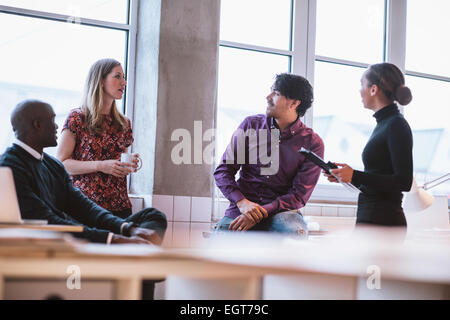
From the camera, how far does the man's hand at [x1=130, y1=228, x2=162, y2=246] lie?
227cm

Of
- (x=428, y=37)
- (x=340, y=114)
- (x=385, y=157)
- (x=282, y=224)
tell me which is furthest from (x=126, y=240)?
(x=428, y=37)

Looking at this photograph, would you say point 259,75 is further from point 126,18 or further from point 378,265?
point 378,265

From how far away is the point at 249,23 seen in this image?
4.11 meters

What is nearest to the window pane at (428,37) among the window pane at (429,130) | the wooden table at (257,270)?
the window pane at (429,130)

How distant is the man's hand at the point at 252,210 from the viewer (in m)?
2.63

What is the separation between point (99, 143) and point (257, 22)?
1798 mm

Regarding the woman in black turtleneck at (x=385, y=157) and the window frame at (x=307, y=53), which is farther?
the window frame at (x=307, y=53)

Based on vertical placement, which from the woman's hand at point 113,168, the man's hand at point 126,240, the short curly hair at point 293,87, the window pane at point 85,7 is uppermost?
the window pane at point 85,7

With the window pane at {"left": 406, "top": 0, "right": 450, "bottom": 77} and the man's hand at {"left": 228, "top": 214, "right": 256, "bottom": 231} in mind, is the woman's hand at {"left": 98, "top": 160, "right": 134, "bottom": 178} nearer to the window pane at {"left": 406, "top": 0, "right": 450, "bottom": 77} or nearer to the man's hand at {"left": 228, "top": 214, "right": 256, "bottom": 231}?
the man's hand at {"left": 228, "top": 214, "right": 256, "bottom": 231}

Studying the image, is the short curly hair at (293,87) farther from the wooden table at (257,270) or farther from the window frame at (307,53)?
the wooden table at (257,270)

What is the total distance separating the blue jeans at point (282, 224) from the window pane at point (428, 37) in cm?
248

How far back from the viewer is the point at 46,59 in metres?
3.53
